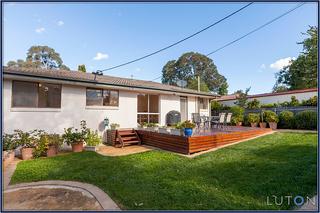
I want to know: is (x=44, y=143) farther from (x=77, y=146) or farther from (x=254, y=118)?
(x=254, y=118)

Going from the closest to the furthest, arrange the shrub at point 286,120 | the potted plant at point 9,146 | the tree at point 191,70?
the potted plant at point 9,146
the shrub at point 286,120
the tree at point 191,70

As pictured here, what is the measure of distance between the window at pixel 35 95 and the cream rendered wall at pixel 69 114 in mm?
197

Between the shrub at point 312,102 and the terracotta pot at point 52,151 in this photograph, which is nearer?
the terracotta pot at point 52,151

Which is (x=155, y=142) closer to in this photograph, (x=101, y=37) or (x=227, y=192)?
(x=227, y=192)

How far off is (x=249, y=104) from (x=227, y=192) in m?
16.1

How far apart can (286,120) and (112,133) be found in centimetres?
1267

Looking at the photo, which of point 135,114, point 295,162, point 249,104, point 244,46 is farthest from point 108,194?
point 249,104

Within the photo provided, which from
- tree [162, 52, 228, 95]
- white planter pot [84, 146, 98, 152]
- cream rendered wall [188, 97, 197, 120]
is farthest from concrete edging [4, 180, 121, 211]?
tree [162, 52, 228, 95]

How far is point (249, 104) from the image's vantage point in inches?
711

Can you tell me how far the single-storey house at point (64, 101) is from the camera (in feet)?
24.7

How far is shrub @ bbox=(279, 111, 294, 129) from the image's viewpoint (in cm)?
1392

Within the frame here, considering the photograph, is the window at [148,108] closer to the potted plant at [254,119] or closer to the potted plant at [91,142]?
the potted plant at [91,142]

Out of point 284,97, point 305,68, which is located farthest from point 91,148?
point 305,68

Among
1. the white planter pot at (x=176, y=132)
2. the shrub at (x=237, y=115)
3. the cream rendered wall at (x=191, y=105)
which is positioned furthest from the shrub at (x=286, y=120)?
the white planter pot at (x=176, y=132)
